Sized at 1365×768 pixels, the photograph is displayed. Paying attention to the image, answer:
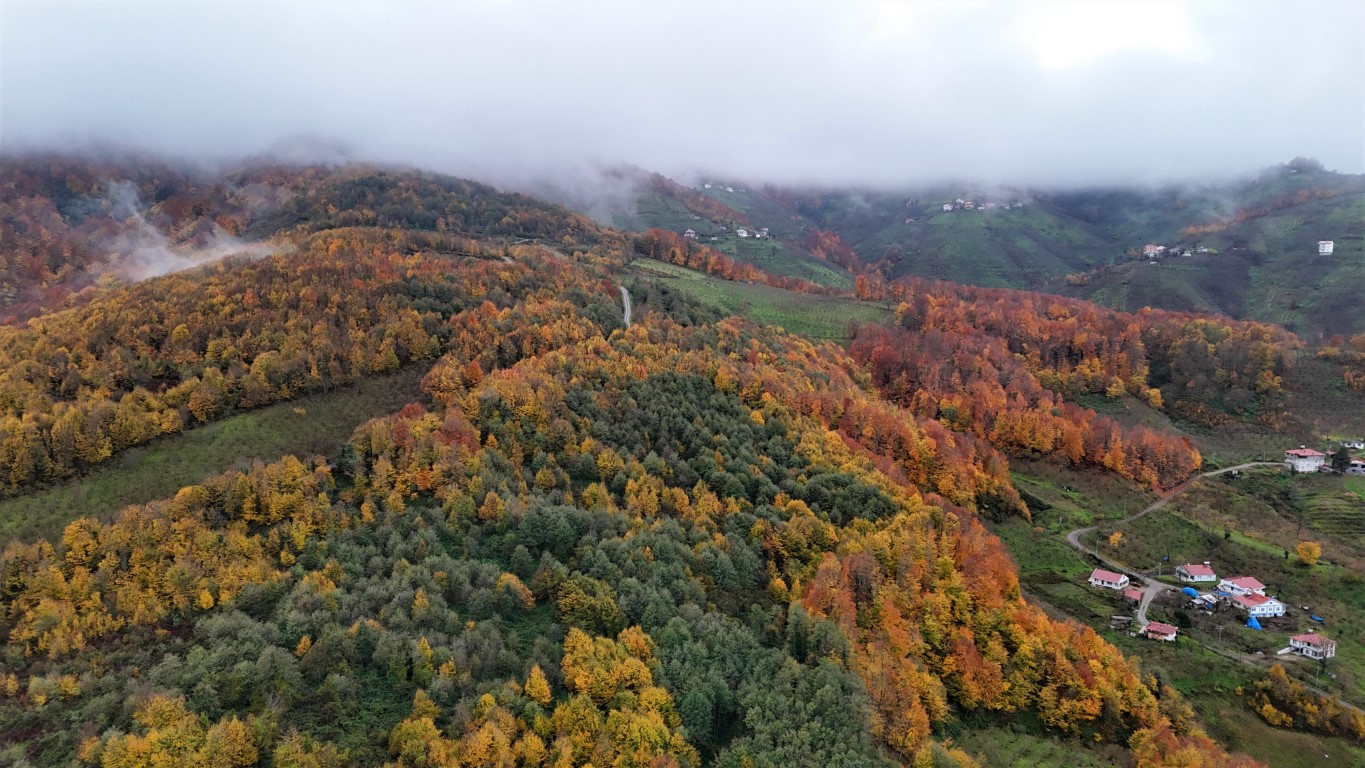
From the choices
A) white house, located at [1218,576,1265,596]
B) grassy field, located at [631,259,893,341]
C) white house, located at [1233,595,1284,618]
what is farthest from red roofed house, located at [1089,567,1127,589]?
grassy field, located at [631,259,893,341]

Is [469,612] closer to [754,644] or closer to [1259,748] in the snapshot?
[754,644]

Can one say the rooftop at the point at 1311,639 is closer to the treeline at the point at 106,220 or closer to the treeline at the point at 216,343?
the treeline at the point at 216,343

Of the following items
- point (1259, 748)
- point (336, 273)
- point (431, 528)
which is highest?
point (336, 273)

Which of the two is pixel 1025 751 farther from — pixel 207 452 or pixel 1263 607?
pixel 207 452

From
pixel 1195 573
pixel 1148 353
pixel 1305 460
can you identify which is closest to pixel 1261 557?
pixel 1195 573

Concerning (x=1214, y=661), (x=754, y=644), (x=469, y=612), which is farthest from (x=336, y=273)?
(x=1214, y=661)

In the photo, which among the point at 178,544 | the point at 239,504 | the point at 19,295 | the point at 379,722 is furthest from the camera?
the point at 19,295
